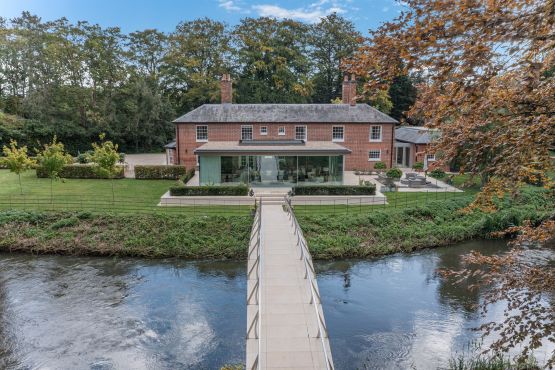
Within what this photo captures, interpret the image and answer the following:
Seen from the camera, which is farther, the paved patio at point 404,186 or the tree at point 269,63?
the tree at point 269,63

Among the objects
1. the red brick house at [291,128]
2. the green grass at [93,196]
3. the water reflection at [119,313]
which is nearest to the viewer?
the water reflection at [119,313]

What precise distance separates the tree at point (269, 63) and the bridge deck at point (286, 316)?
39.2m

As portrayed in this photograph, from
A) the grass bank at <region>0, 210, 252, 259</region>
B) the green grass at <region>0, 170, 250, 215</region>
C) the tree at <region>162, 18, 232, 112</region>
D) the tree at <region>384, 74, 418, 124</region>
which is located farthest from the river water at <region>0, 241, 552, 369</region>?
the tree at <region>384, 74, 418, 124</region>

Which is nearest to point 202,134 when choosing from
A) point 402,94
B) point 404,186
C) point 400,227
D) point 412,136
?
point 404,186

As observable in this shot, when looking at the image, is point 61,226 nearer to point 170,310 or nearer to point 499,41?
point 170,310

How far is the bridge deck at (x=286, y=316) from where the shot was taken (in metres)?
8.77

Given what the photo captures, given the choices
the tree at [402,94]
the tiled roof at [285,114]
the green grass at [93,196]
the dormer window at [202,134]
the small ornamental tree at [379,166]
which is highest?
the tree at [402,94]

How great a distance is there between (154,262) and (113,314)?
5.27 m

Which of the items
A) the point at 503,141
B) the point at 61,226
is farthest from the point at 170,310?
the point at 503,141

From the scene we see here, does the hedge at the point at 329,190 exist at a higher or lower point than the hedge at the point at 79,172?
lower

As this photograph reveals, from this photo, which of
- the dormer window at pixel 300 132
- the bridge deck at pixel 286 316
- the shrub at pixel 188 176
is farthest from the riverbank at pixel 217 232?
the dormer window at pixel 300 132

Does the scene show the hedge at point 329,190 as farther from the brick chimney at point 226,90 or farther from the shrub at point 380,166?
the brick chimney at point 226,90

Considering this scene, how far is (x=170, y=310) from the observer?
1474 centimetres

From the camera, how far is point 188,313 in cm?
1449
